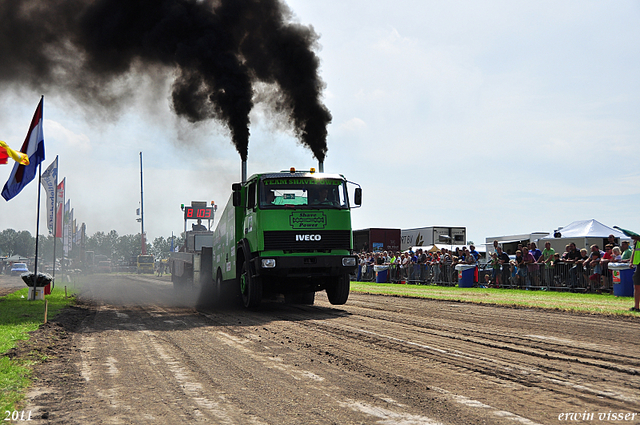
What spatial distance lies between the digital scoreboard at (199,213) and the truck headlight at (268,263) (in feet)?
52.1

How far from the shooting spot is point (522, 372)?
5637 millimetres

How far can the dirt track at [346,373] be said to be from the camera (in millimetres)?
4328

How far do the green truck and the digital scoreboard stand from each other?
14187 millimetres

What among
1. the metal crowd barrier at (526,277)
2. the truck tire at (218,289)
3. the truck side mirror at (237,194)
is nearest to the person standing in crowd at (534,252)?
the metal crowd barrier at (526,277)

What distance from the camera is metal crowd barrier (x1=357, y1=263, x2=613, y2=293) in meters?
16.4

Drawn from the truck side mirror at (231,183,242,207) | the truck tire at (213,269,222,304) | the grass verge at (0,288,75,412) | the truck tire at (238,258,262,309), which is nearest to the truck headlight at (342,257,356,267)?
the truck tire at (238,258,262,309)

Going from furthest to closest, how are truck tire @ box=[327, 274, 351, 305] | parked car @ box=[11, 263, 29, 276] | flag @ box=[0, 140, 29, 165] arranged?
1. parked car @ box=[11, 263, 29, 276]
2. truck tire @ box=[327, 274, 351, 305]
3. flag @ box=[0, 140, 29, 165]

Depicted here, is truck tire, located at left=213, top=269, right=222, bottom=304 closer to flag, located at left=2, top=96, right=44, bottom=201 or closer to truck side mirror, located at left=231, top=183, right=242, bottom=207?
truck side mirror, located at left=231, top=183, right=242, bottom=207

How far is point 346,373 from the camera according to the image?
227 inches

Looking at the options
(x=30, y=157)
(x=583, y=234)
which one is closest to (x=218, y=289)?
(x=30, y=157)

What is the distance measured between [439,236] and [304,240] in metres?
24.8

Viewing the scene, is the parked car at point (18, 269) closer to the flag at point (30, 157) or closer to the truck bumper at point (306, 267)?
the flag at point (30, 157)

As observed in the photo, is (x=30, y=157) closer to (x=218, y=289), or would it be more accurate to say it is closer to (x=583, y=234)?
(x=218, y=289)

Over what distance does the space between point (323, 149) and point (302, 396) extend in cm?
1524
